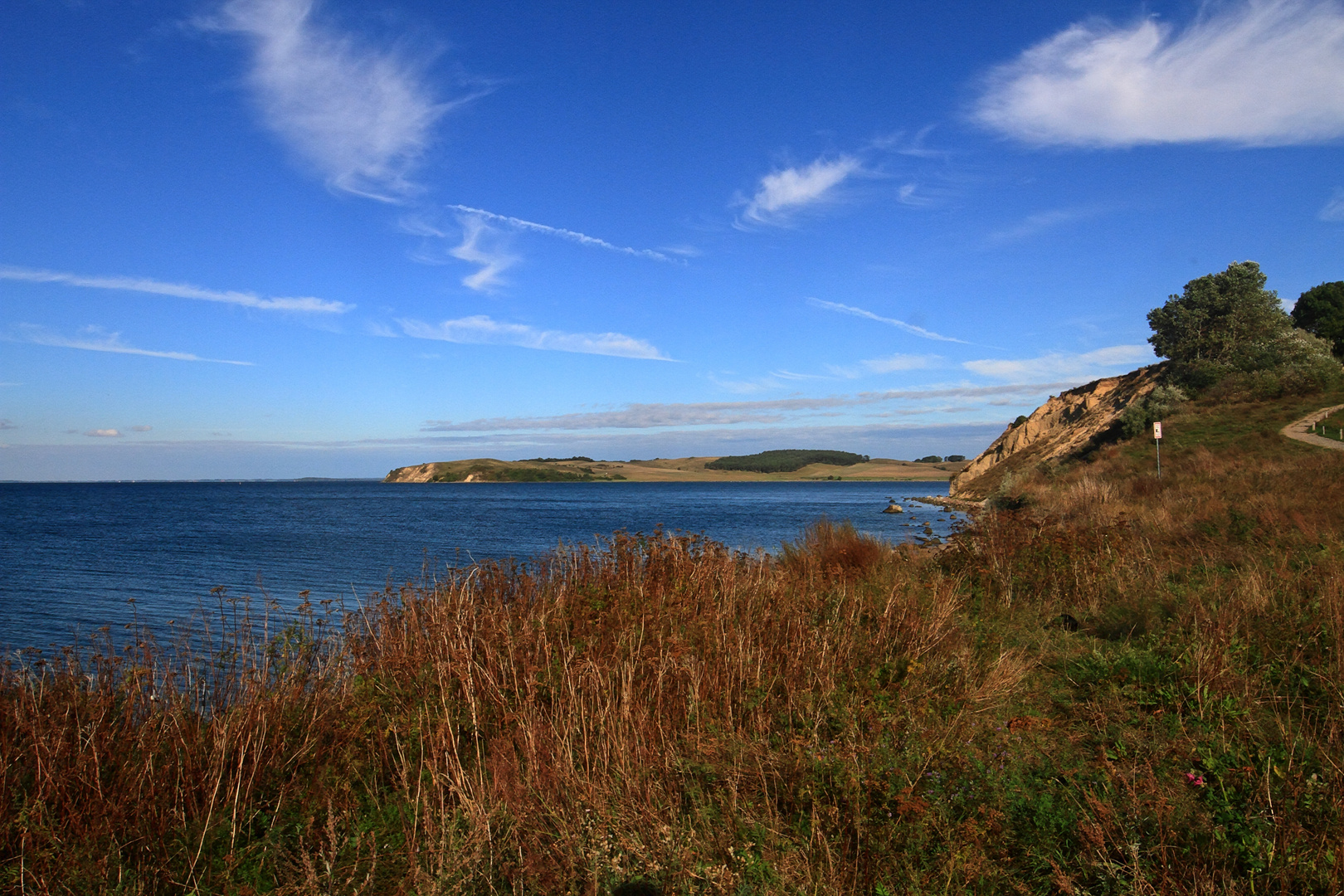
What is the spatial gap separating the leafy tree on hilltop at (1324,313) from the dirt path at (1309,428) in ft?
105

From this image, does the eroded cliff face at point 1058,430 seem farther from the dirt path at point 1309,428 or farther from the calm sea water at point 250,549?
the dirt path at point 1309,428

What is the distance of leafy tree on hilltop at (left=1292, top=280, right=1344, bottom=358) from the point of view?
59.9 meters

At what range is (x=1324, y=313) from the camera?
6294cm

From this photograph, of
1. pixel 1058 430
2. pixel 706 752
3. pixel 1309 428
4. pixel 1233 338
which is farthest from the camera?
pixel 1058 430

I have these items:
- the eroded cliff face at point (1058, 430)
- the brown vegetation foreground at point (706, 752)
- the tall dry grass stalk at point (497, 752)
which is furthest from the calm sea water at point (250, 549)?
the eroded cliff face at point (1058, 430)

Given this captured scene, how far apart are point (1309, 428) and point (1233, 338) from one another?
18.6 meters

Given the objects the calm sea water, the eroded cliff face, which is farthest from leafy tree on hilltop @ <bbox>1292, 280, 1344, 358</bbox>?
the calm sea water

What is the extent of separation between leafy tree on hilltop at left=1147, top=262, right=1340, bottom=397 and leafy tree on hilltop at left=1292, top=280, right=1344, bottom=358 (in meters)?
14.1

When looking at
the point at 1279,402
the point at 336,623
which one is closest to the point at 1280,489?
the point at 336,623

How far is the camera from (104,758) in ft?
15.1

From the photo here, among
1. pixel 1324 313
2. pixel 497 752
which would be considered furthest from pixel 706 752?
pixel 1324 313

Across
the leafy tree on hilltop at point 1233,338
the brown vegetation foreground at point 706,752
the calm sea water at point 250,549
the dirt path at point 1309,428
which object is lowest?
the calm sea water at point 250,549

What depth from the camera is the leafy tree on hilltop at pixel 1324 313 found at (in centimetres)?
5994

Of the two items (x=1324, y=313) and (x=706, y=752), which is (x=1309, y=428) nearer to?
(x=706, y=752)
